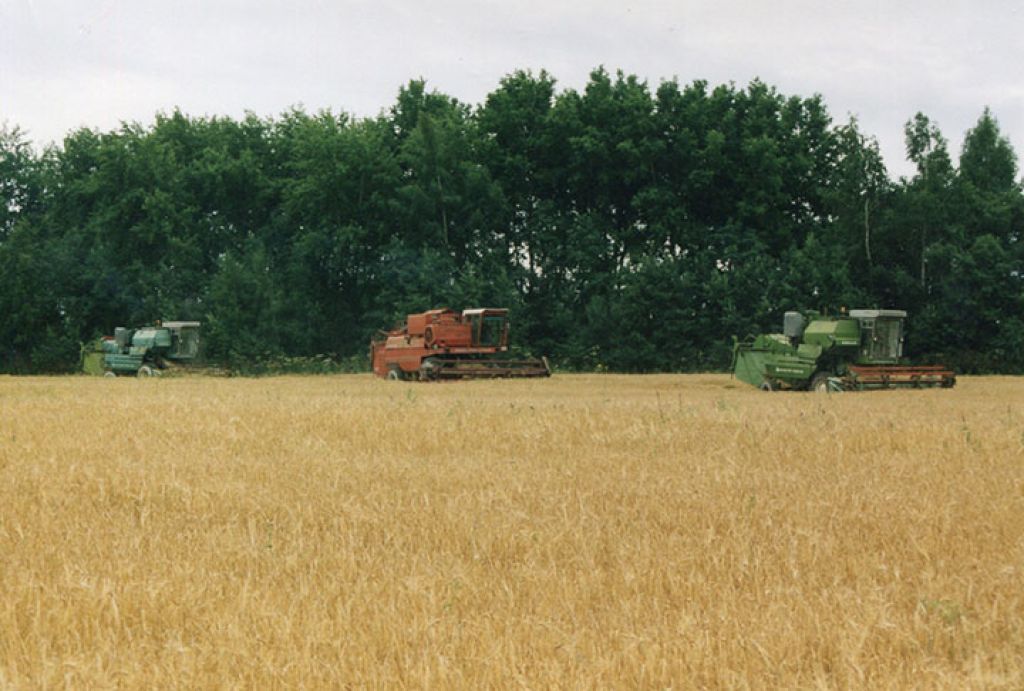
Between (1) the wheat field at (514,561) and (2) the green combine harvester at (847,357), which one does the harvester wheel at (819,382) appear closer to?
(2) the green combine harvester at (847,357)

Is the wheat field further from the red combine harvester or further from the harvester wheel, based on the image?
the red combine harvester

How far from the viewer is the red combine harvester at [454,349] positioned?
120ft

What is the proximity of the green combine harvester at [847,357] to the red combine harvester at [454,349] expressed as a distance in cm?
932

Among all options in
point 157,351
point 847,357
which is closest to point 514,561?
point 847,357

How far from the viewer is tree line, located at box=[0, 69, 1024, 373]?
44625 mm

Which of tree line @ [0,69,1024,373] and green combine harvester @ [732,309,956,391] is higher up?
tree line @ [0,69,1024,373]

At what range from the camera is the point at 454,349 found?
36.9 meters

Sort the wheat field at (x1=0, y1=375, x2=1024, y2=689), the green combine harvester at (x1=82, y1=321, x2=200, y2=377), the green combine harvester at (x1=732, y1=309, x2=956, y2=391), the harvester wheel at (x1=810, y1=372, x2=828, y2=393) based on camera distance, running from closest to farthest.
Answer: the wheat field at (x1=0, y1=375, x2=1024, y2=689), the green combine harvester at (x1=732, y1=309, x2=956, y2=391), the harvester wheel at (x1=810, y1=372, x2=828, y2=393), the green combine harvester at (x1=82, y1=321, x2=200, y2=377)

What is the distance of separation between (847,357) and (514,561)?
25.1 metres

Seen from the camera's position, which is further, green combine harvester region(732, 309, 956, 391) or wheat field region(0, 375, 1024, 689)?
green combine harvester region(732, 309, 956, 391)

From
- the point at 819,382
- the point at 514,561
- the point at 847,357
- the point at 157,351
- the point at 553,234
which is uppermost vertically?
the point at 553,234

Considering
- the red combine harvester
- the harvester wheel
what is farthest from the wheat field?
the red combine harvester

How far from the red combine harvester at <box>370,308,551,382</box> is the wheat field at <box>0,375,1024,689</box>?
21.8m

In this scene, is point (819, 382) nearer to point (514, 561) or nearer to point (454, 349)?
point (454, 349)
